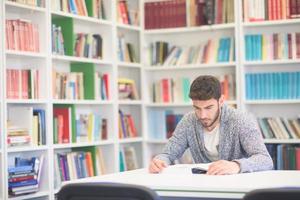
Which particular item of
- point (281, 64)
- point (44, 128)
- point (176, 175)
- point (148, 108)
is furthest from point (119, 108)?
point (176, 175)

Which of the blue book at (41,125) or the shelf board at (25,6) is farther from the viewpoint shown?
the blue book at (41,125)

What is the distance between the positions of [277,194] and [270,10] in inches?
145

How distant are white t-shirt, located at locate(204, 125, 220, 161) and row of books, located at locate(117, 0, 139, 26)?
246 cm

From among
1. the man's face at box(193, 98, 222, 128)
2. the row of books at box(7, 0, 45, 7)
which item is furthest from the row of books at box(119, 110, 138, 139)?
the man's face at box(193, 98, 222, 128)

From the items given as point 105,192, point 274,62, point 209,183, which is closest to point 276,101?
point 274,62

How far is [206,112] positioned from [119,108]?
254 cm

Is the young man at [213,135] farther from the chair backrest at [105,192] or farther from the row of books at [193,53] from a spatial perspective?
the row of books at [193,53]

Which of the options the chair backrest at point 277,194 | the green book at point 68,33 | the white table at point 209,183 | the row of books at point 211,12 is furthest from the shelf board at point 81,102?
the chair backrest at point 277,194

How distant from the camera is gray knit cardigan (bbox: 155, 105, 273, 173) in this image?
3.06 metres

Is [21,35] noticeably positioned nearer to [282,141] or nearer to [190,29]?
[190,29]

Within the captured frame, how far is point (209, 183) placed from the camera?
2523 mm

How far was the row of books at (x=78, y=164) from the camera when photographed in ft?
15.7

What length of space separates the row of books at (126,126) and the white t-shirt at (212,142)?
2.17 metres

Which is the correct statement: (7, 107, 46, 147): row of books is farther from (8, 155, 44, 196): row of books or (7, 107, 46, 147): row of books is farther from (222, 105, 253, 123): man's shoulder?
(222, 105, 253, 123): man's shoulder
